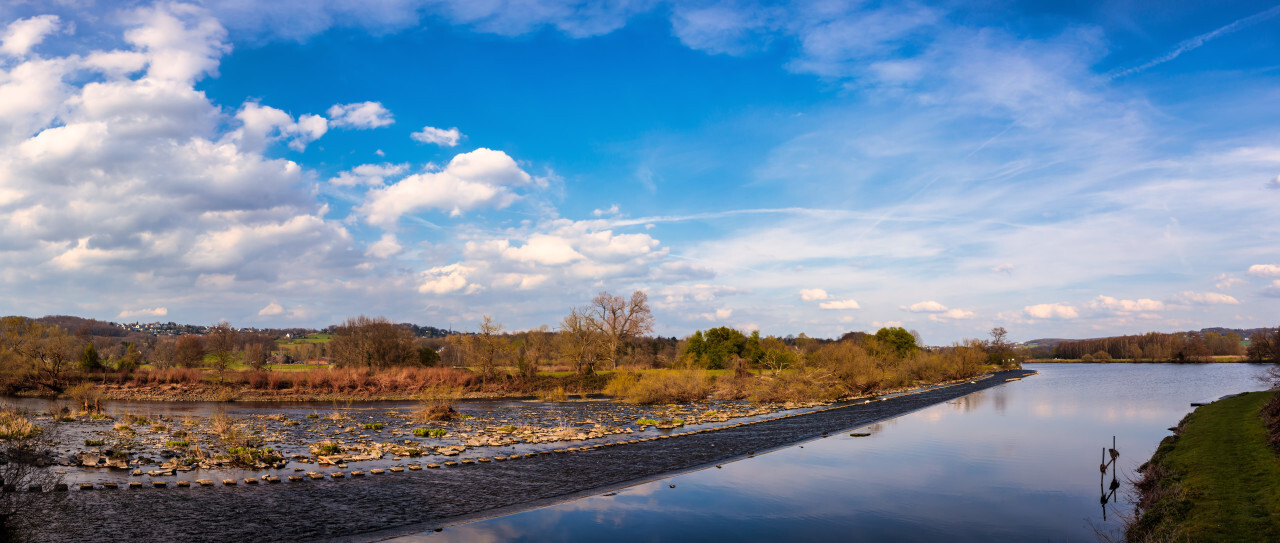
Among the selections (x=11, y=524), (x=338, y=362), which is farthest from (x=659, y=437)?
(x=338, y=362)

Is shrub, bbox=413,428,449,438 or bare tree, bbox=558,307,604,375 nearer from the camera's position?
shrub, bbox=413,428,449,438

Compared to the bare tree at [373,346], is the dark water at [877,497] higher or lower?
lower

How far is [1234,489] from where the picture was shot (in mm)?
15117

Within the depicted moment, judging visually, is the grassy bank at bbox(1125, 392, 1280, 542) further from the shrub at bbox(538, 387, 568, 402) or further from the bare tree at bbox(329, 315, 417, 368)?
the bare tree at bbox(329, 315, 417, 368)

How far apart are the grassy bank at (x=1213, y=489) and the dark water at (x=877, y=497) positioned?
4.10 ft

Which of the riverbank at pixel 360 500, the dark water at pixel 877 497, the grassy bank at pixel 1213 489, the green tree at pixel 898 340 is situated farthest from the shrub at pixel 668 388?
the green tree at pixel 898 340

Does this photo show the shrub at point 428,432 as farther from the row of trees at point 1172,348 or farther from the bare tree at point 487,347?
the row of trees at point 1172,348

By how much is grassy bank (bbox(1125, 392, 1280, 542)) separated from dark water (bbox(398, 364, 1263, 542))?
1.25 m

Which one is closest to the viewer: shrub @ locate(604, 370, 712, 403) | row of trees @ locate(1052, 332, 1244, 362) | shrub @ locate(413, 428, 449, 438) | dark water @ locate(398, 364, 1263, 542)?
dark water @ locate(398, 364, 1263, 542)

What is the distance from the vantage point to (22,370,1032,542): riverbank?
13945 millimetres

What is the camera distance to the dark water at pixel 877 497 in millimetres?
14836

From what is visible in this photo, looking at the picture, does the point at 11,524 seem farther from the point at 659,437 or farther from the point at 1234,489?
the point at 1234,489

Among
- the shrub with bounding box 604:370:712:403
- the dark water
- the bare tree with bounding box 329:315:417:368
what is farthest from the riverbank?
the bare tree with bounding box 329:315:417:368

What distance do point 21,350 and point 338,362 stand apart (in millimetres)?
28927
